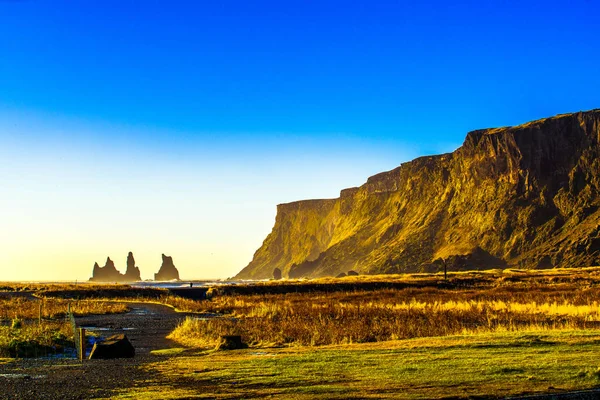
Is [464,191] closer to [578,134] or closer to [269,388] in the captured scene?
[578,134]

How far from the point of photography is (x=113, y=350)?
76.6ft

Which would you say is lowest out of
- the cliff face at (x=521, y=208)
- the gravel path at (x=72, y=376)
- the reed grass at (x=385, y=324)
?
the gravel path at (x=72, y=376)

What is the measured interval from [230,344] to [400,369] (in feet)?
31.4

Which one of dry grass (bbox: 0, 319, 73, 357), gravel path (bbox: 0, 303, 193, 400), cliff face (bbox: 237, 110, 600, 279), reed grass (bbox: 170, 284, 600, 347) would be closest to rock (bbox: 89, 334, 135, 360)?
gravel path (bbox: 0, 303, 193, 400)

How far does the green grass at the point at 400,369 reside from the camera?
14148 millimetres

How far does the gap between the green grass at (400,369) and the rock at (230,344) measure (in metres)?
1.72

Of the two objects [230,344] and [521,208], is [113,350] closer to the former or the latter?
[230,344]

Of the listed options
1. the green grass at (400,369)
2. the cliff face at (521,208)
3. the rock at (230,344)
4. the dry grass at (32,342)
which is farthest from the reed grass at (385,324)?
the cliff face at (521,208)

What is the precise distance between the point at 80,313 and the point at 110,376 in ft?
115

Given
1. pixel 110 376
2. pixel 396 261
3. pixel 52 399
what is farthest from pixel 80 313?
pixel 396 261

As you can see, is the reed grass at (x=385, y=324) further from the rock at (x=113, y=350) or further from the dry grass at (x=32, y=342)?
the dry grass at (x=32, y=342)

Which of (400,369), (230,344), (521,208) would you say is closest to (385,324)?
(230,344)

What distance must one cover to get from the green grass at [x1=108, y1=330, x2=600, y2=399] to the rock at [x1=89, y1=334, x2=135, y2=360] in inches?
83.0

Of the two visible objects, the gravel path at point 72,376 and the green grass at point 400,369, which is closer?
the green grass at point 400,369
